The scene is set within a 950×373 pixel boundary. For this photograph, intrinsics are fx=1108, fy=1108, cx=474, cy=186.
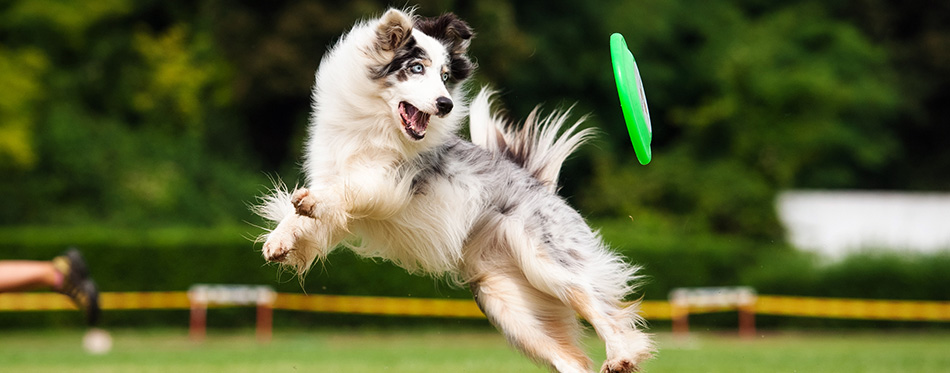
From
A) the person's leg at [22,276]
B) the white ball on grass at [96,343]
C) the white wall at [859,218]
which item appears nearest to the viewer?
the person's leg at [22,276]

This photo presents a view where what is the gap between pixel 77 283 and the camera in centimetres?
862

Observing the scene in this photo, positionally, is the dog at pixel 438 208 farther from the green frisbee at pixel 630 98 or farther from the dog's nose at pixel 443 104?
the green frisbee at pixel 630 98

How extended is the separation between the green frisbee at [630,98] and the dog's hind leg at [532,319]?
103 cm

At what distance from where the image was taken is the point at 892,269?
2134 centimetres

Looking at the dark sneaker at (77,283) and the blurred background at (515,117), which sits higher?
the blurred background at (515,117)

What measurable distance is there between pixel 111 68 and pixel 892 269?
19.8 metres

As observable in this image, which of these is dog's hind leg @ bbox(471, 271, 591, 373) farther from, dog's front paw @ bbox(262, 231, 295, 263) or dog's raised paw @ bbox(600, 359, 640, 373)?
dog's front paw @ bbox(262, 231, 295, 263)

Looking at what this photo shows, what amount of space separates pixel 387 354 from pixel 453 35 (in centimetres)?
751

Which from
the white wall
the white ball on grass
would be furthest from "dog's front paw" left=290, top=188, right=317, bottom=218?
the white wall

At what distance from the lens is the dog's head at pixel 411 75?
589 cm

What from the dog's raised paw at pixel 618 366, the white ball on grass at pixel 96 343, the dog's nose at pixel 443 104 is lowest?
the white ball on grass at pixel 96 343

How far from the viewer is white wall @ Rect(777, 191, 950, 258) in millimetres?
24922

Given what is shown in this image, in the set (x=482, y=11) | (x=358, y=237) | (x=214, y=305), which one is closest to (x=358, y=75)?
(x=358, y=237)

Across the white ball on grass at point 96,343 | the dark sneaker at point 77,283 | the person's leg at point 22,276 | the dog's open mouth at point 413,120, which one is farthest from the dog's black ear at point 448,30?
the white ball on grass at point 96,343
